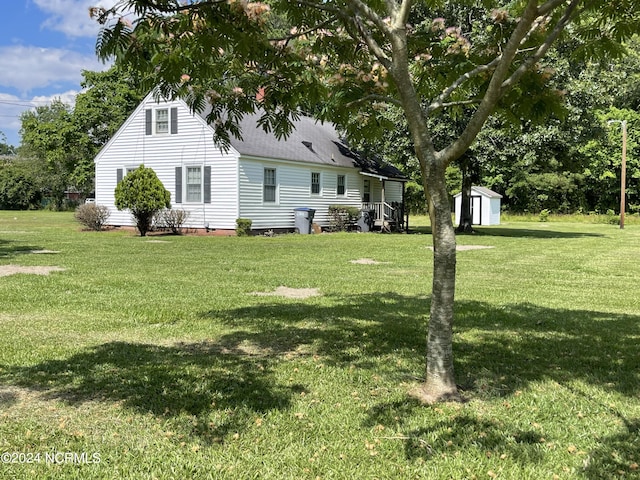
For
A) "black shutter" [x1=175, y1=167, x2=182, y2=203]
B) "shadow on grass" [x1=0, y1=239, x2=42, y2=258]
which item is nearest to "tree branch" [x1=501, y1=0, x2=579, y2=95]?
"shadow on grass" [x1=0, y1=239, x2=42, y2=258]

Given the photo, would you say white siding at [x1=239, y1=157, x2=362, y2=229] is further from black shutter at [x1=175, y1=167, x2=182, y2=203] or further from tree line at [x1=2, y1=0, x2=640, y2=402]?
tree line at [x1=2, y1=0, x2=640, y2=402]

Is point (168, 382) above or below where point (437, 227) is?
below

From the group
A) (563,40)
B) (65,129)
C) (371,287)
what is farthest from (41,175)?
(563,40)

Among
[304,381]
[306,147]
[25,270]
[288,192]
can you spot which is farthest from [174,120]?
[304,381]

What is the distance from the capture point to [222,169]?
1995cm

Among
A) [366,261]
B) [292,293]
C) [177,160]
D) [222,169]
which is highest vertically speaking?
[177,160]

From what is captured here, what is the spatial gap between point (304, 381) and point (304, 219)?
695 inches

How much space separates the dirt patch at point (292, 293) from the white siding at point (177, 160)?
37.4ft

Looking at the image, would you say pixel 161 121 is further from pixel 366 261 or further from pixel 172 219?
pixel 366 261

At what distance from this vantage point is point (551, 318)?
6.48 metres

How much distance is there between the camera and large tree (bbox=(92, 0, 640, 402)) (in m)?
3.54

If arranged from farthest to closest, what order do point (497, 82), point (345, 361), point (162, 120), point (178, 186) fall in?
1. point (162, 120)
2. point (178, 186)
3. point (345, 361)
4. point (497, 82)

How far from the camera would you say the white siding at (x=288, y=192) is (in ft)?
65.8

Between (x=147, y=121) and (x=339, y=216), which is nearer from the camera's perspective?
(x=147, y=121)
